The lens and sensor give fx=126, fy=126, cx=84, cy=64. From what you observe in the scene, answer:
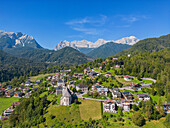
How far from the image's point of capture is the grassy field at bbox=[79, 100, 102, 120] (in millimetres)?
50906

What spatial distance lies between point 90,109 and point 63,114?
11741mm

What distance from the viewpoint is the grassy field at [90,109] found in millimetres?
50906

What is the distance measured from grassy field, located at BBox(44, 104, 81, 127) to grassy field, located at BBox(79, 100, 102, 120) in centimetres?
208

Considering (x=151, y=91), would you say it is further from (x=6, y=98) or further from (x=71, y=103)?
(x=6, y=98)

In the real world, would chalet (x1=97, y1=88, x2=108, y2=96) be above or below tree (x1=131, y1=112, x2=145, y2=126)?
above

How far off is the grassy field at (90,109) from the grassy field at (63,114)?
6.83 ft

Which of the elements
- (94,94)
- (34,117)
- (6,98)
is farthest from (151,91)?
(6,98)

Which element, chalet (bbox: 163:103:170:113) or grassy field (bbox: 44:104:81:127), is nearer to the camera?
grassy field (bbox: 44:104:81:127)

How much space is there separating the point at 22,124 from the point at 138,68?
84.7 metres

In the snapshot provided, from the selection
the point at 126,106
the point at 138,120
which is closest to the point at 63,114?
the point at 126,106

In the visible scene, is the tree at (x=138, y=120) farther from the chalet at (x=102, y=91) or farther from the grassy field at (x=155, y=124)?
the chalet at (x=102, y=91)

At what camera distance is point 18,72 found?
577 ft

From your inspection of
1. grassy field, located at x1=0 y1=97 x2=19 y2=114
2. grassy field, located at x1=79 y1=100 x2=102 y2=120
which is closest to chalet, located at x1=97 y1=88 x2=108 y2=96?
grassy field, located at x1=79 y1=100 x2=102 y2=120

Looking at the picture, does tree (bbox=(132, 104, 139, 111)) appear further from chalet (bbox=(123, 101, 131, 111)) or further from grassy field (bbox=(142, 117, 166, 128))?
grassy field (bbox=(142, 117, 166, 128))
